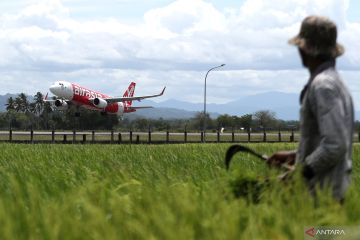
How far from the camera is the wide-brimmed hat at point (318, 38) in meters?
4.22

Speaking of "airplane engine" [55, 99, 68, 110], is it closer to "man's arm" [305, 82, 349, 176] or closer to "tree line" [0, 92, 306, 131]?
"tree line" [0, 92, 306, 131]

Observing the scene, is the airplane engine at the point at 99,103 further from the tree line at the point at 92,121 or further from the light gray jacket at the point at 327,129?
the light gray jacket at the point at 327,129

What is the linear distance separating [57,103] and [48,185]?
199 feet

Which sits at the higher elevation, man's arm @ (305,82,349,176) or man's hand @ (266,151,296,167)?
man's arm @ (305,82,349,176)

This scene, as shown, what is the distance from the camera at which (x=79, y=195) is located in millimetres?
4809

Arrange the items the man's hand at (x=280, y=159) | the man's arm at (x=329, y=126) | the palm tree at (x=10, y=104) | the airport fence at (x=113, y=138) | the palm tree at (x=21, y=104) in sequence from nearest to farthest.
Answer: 1. the man's arm at (x=329, y=126)
2. the man's hand at (x=280, y=159)
3. the airport fence at (x=113, y=138)
4. the palm tree at (x=10, y=104)
5. the palm tree at (x=21, y=104)

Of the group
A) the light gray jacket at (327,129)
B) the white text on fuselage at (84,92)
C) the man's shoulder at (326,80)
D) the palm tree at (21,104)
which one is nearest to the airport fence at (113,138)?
the white text on fuselage at (84,92)

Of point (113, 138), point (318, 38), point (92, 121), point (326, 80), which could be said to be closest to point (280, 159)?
point (326, 80)

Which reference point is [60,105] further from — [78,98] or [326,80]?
[326,80]

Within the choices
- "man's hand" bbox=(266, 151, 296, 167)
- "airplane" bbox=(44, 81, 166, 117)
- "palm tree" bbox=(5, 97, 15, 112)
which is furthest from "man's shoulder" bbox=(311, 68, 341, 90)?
"palm tree" bbox=(5, 97, 15, 112)

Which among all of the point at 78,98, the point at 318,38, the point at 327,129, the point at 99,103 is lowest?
the point at 327,129

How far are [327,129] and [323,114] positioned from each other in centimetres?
9

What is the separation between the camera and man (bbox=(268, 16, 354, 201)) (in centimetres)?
414

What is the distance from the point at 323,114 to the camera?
414 centimetres
